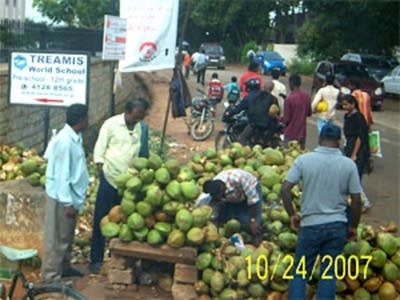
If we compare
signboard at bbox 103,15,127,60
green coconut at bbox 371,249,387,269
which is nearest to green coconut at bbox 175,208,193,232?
green coconut at bbox 371,249,387,269

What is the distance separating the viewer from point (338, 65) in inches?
1172

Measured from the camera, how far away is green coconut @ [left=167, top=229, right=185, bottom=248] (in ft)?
22.0

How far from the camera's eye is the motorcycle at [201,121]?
17.6m

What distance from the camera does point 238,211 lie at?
23.7 feet

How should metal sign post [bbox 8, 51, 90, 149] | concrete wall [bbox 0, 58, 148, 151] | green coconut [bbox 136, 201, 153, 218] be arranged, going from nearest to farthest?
green coconut [bbox 136, 201, 153, 218] < metal sign post [bbox 8, 51, 90, 149] < concrete wall [bbox 0, 58, 148, 151]

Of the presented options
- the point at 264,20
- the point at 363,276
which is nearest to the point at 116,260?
the point at 363,276

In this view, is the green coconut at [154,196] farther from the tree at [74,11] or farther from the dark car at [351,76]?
the tree at [74,11]

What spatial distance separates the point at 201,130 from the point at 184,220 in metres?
11.0

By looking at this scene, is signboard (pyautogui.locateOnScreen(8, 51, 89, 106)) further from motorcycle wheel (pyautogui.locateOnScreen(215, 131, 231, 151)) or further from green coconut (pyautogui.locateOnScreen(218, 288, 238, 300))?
green coconut (pyautogui.locateOnScreen(218, 288, 238, 300))

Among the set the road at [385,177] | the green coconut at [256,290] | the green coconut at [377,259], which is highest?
the green coconut at [377,259]

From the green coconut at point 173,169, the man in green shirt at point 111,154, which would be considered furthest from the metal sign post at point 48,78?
the green coconut at point 173,169

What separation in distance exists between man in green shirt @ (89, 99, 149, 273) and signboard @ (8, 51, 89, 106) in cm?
246

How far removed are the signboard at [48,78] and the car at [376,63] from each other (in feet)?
82.4

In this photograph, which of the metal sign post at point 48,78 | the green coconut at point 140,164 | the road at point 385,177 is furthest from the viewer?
the road at point 385,177
